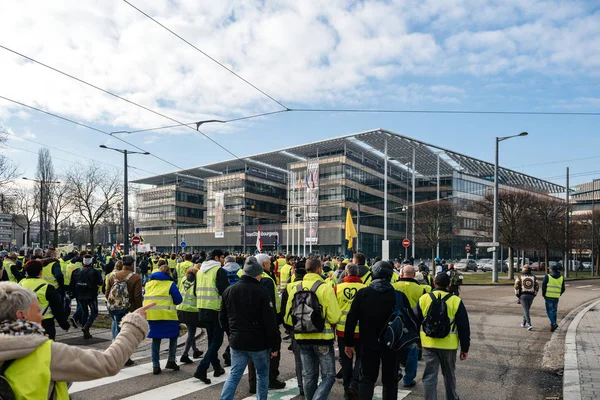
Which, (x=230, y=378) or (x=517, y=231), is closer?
(x=230, y=378)

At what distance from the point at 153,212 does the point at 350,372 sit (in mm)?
96752

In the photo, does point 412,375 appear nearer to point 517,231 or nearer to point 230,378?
point 230,378

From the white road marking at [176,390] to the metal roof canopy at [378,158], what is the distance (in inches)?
2033

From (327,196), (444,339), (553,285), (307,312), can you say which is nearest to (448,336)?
(444,339)

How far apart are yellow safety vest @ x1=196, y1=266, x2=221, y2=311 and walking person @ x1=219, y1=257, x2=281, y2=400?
2231mm

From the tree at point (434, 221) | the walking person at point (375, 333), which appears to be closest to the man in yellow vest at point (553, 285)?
the walking person at point (375, 333)

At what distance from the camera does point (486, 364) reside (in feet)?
30.5

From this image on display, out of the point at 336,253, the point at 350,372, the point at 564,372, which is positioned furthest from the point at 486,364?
the point at 336,253

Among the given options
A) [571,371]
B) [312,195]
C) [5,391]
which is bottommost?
[571,371]

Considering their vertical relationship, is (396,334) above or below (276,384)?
above

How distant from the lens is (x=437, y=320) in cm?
618

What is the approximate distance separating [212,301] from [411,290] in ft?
10.1

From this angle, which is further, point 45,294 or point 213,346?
point 213,346

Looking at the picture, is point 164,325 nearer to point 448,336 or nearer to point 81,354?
point 448,336
